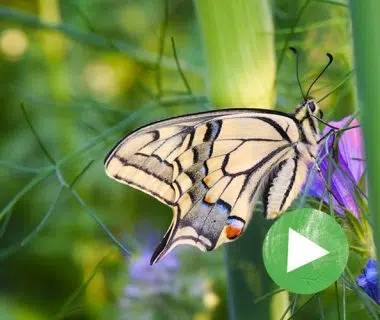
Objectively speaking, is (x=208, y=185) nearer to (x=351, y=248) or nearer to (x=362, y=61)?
(x=351, y=248)

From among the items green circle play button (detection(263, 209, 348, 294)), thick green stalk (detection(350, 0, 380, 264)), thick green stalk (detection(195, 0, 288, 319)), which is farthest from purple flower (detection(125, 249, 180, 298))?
thick green stalk (detection(350, 0, 380, 264))

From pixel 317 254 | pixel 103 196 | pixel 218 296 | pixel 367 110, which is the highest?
pixel 367 110

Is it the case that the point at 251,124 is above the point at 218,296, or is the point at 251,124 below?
above

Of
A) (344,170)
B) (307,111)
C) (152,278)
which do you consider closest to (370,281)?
(344,170)

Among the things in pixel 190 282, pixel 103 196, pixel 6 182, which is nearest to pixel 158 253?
pixel 190 282

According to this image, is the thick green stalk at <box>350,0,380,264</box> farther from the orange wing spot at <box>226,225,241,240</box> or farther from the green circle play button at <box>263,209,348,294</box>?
the orange wing spot at <box>226,225,241,240</box>

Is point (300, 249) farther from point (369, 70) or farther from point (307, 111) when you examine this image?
point (307, 111)

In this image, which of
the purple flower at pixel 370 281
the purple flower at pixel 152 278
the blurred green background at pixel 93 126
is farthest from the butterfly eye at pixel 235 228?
the purple flower at pixel 152 278

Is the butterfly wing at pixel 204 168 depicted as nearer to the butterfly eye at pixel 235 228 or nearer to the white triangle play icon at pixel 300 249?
the butterfly eye at pixel 235 228
